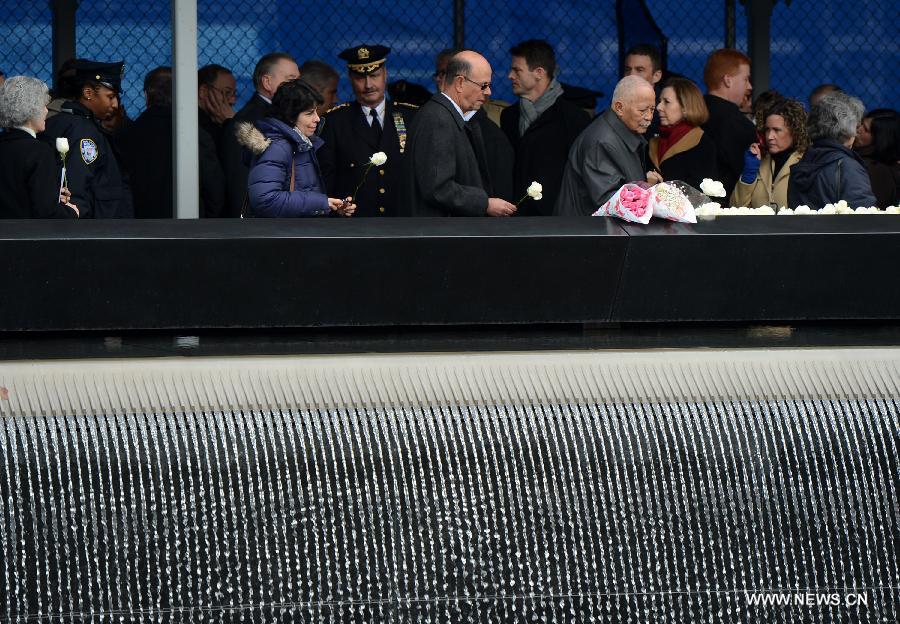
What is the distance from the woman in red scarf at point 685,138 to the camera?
620cm

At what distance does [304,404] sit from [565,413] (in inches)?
28.9

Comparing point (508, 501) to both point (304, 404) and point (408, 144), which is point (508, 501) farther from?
point (408, 144)

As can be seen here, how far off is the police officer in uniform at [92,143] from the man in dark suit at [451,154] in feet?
3.83

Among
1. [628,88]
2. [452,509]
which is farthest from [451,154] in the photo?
[452,509]

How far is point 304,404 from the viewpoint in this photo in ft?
13.9

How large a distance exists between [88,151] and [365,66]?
1.24m

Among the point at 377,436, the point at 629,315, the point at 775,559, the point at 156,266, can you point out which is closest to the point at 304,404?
the point at 377,436

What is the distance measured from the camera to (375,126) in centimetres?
639

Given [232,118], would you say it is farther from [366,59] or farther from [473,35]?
[473,35]

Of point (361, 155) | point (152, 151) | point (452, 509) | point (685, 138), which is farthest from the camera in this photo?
point (152, 151)

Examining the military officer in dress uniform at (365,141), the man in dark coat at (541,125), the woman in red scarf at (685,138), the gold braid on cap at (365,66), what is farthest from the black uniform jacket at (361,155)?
the woman in red scarf at (685,138)

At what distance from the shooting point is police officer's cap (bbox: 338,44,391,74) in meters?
6.32
